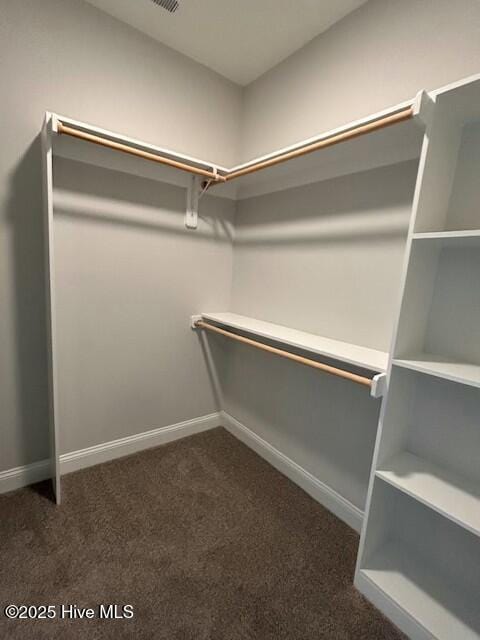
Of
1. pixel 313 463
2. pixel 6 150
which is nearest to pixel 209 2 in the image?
pixel 6 150

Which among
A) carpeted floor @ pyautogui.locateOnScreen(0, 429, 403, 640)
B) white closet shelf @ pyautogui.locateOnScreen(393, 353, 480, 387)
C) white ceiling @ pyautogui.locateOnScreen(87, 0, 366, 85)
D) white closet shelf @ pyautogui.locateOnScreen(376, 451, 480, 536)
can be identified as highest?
white ceiling @ pyautogui.locateOnScreen(87, 0, 366, 85)

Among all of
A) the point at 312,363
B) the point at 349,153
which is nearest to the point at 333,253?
the point at 349,153

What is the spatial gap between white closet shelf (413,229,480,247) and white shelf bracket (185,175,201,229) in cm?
142

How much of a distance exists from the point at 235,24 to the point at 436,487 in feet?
7.63

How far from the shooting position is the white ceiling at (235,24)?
147 centimetres

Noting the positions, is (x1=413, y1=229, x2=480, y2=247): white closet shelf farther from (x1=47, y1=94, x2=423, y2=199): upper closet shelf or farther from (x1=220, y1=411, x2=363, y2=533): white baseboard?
(x1=220, y1=411, x2=363, y2=533): white baseboard

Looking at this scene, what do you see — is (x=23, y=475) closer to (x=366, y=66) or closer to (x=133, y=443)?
(x=133, y=443)

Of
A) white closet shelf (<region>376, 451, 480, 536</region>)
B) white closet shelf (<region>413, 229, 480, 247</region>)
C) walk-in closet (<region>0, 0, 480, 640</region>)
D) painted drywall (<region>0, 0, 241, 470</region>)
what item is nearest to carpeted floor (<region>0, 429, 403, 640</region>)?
walk-in closet (<region>0, 0, 480, 640</region>)

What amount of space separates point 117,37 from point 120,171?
668 millimetres

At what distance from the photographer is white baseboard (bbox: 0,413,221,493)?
171 centimetres

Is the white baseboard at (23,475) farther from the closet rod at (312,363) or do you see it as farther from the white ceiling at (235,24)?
the white ceiling at (235,24)

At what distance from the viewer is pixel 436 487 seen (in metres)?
1.12

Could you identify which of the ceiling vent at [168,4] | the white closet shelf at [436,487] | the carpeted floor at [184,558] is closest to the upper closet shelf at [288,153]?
the ceiling vent at [168,4]

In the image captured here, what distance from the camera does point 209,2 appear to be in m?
1.47
